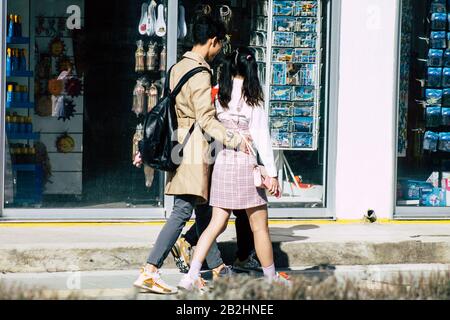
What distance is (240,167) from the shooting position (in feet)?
23.3

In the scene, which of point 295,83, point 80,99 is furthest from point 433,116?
point 80,99

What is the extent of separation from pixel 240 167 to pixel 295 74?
12.4ft

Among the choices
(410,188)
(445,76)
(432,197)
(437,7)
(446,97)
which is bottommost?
(432,197)

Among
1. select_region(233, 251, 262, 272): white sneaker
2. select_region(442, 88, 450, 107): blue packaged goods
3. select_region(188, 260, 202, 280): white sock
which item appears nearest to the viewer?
select_region(188, 260, 202, 280): white sock

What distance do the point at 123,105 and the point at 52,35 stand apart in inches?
39.4

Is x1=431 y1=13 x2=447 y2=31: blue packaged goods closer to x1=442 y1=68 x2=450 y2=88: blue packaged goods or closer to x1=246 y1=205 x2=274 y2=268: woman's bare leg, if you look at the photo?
x1=442 y1=68 x2=450 y2=88: blue packaged goods

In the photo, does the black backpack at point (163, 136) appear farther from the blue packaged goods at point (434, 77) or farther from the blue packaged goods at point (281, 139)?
the blue packaged goods at point (434, 77)

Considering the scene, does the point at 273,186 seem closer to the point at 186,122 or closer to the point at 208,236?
the point at 208,236

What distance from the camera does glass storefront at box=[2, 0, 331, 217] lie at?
32.7ft

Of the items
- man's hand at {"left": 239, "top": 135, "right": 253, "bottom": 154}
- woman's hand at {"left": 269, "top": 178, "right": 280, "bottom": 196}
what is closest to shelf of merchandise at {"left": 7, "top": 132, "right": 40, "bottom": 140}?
man's hand at {"left": 239, "top": 135, "right": 253, "bottom": 154}

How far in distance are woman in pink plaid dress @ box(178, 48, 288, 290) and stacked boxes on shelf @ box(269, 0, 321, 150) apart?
11.2ft

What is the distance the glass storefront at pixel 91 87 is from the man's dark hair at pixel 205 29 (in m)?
2.95

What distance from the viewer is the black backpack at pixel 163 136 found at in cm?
702
